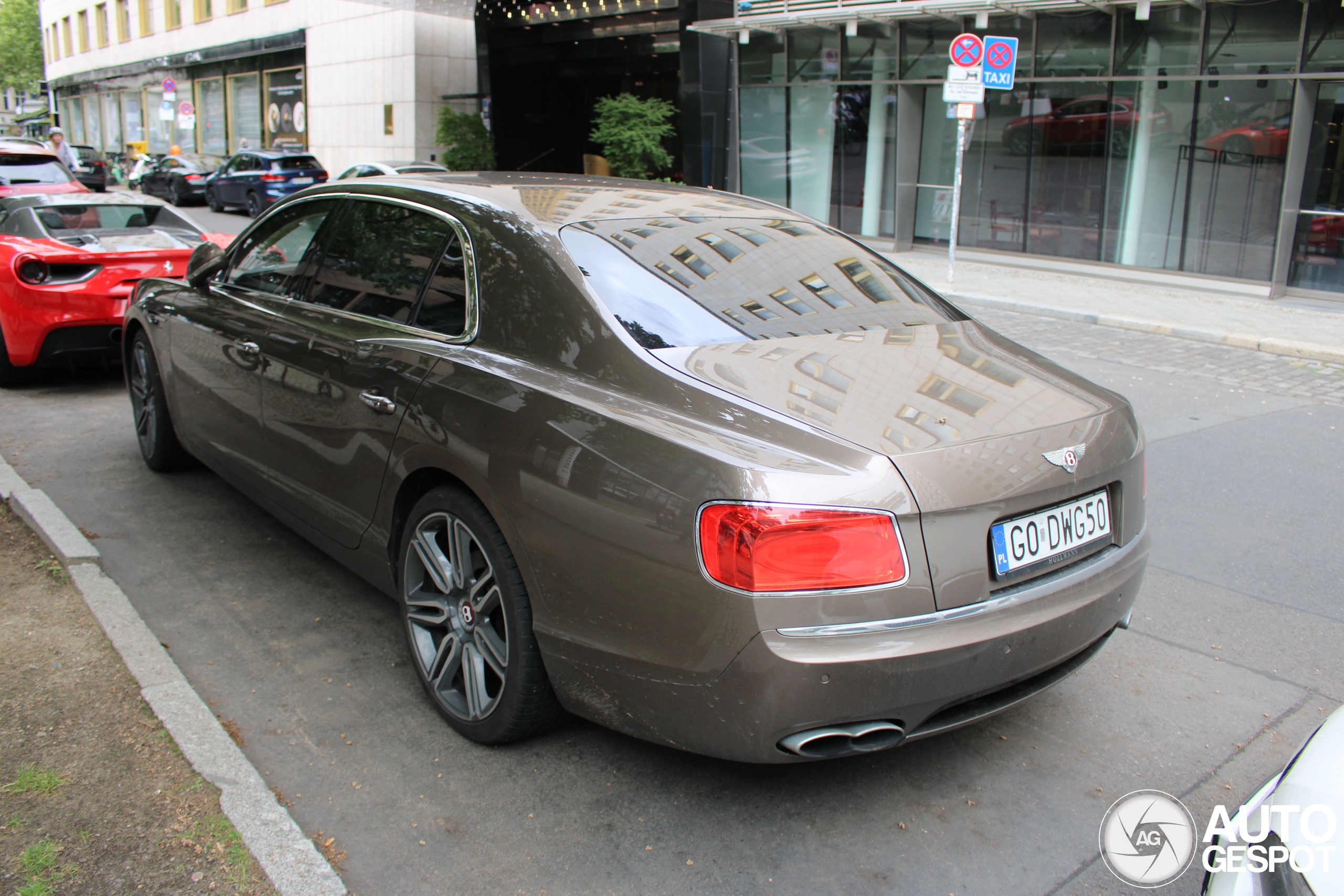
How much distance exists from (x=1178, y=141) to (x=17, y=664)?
16.5 metres

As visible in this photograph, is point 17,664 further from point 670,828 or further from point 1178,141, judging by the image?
point 1178,141

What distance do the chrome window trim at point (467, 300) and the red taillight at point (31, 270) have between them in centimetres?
431

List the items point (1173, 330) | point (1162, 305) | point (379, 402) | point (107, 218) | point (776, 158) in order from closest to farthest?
point (379, 402), point (107, 218), point (1173, 330), point (1162, 305), point (776, 158)

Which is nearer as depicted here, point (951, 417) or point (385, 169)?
point (951, 417)

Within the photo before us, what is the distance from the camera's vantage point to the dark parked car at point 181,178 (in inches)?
1163

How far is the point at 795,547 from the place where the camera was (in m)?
2.40

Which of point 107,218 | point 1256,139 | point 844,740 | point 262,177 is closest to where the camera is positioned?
point 844,740

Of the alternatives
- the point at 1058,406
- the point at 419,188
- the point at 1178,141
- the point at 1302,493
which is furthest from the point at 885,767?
the point at 1178,141

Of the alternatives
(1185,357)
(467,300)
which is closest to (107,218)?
(467,300)

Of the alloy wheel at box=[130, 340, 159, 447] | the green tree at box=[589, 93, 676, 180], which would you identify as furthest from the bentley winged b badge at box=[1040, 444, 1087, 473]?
the green tree at box=[589, 93, 676, 180]

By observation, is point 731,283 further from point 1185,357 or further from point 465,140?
point 465,140

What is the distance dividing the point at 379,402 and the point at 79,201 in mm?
6592

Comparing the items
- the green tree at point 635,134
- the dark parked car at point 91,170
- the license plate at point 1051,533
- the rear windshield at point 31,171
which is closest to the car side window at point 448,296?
the license plate at point 1051,533

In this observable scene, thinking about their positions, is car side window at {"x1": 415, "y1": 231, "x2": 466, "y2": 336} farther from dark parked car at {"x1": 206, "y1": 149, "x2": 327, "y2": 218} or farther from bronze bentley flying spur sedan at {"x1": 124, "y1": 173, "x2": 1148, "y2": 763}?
dark parked car at {"x1": 206, "y1": 149, "x2": 327, "y2": 218}
